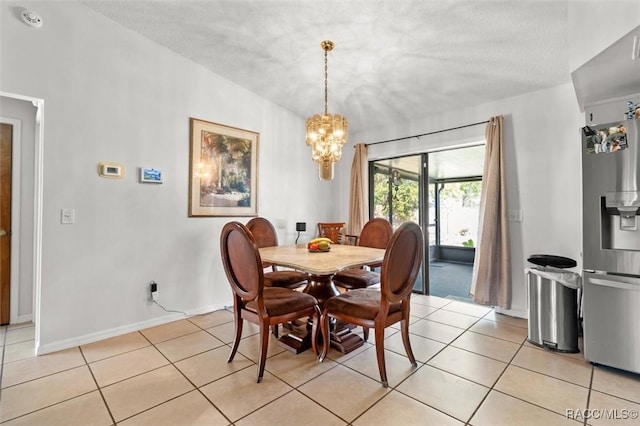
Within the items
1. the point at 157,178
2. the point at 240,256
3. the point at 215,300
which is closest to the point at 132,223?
the point at 157,178

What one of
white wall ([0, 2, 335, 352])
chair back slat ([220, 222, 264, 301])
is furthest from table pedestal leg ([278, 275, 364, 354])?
white wall ([0, 2, 335, 352])

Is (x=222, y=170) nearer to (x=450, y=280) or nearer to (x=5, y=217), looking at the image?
(x=5, y=217)

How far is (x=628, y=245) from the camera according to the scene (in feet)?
6.88

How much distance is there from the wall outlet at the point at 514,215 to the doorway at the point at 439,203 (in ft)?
3.05

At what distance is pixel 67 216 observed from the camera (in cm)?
245

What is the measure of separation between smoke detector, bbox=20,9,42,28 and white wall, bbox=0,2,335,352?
4 centimetres

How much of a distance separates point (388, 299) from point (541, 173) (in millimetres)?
2390

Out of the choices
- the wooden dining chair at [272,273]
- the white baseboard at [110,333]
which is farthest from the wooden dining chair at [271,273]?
the white baseboard at [110,333]

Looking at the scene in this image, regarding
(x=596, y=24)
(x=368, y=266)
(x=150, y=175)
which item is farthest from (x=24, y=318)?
(x=596, y=24)

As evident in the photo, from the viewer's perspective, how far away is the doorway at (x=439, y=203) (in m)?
4.09

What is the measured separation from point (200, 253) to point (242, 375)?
1.66 meters

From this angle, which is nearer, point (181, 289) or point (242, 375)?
point (242, 375)

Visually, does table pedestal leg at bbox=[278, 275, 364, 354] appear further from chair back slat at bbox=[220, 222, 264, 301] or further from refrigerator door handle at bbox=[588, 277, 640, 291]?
refrigerator door handle at bbox=[588, 277, 640, 291]

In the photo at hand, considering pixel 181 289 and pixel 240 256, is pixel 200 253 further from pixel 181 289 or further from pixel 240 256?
pixel 240 256
